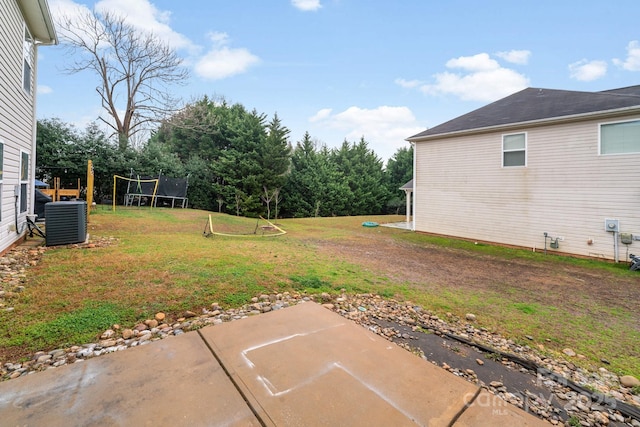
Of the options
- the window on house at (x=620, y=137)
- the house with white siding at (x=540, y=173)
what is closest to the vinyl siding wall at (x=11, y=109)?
the house with white siding at (x=540, y=173)

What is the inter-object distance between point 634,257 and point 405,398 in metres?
7.91

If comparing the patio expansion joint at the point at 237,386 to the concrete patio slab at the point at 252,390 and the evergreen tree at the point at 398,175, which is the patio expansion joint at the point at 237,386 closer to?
the concrete patio slab at the point at 252,390

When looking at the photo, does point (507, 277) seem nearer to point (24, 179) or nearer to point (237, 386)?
point (237, 386)

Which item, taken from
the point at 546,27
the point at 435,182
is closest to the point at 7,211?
the point at 435,182

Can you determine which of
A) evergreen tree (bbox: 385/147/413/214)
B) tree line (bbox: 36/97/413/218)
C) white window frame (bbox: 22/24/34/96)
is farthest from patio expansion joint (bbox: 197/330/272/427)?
evergreen tree (bbox: 385/147/413/214)

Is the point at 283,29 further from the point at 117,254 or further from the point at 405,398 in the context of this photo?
the point at 405,398

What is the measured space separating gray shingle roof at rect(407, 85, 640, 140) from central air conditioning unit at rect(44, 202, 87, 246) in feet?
32.4

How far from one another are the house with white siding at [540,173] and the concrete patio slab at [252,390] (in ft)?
25.4

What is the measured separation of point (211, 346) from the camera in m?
1.98

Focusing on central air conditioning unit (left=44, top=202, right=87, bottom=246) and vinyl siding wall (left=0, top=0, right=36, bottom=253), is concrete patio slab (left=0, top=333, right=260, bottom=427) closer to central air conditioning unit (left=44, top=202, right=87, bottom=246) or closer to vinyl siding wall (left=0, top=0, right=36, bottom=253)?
vinyl siding wall (left=0, top=0, right=36, bottom=253)

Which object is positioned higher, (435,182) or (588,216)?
(435,182)

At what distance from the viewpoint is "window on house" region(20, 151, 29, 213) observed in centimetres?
569

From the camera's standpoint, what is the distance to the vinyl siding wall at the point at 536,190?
6504 millimetres

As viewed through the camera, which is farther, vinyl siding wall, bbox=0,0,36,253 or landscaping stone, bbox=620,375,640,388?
vinyl siding wall, bbox=0,0,36,253
